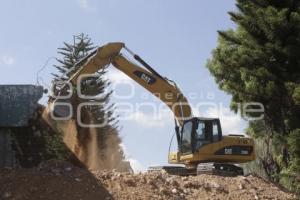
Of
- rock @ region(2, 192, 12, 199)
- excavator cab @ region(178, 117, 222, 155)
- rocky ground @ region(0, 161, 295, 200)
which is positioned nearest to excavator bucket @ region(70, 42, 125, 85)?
excavator cab @ region(178, 117, 222, 155)

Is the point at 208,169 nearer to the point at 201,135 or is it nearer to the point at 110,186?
the point at 201,135

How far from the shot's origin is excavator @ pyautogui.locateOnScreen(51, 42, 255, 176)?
664 inches

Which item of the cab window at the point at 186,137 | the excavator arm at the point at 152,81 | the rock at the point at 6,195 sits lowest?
the rock at the point at 6,195

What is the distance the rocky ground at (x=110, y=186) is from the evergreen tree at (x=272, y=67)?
226 inches

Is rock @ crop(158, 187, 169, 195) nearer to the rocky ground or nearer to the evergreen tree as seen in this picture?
the rocky ground

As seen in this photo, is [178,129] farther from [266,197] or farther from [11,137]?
[11,137]

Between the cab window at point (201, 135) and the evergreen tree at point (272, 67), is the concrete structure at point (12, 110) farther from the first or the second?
the evergreen tree at point (272, 67)

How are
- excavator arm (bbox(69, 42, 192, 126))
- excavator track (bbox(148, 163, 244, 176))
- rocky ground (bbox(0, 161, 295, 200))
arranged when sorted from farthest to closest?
excavator arm (bbox(69, 42, 192, 126)) → excavator track (bbox(148, 163, 244, 176)) → rocky ground (bbox(0, 161, 295, 200))

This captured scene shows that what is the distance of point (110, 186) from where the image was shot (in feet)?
39.5

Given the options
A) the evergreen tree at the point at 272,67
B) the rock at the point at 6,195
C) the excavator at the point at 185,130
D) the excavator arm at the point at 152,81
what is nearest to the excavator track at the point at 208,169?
the excavator at the point at 185,130

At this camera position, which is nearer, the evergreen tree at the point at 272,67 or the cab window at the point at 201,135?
the cab window at the point at 201,135

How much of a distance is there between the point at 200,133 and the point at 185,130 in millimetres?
506

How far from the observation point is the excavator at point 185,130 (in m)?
16.9

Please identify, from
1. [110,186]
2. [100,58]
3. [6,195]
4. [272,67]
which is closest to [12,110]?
[6,195]
